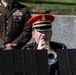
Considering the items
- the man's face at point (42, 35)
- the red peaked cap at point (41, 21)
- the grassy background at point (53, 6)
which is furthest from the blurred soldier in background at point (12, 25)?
the grassy background at point (53, 6)

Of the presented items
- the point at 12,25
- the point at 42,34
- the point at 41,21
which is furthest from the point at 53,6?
the point at 42,34


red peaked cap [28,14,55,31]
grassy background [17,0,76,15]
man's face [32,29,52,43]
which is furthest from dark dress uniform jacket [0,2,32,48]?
grassy background [17,0,76,15]

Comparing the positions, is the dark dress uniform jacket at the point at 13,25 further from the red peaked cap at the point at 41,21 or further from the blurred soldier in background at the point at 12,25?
the red peaked cap at the point at 41,21

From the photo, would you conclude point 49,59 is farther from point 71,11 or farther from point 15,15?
point 71,11

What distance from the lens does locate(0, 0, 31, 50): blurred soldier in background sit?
6301mm

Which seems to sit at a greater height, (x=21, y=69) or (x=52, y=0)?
(x=52, y=0)

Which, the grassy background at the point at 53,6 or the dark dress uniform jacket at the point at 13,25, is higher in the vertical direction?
the grassy background at the point at 53,6

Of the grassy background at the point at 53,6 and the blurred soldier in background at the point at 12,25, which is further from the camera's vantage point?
the grassy background at the point at 53,6

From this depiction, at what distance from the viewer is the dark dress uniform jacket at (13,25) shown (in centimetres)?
630

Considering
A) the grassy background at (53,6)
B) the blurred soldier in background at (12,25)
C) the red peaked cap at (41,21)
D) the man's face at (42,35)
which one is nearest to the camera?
the man's face at (42,35)

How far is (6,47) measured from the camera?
6.05 metres

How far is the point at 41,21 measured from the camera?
18.8 ft

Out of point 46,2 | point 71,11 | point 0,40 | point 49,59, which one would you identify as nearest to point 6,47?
point 0,40

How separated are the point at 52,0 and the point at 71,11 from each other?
5.30 feet
